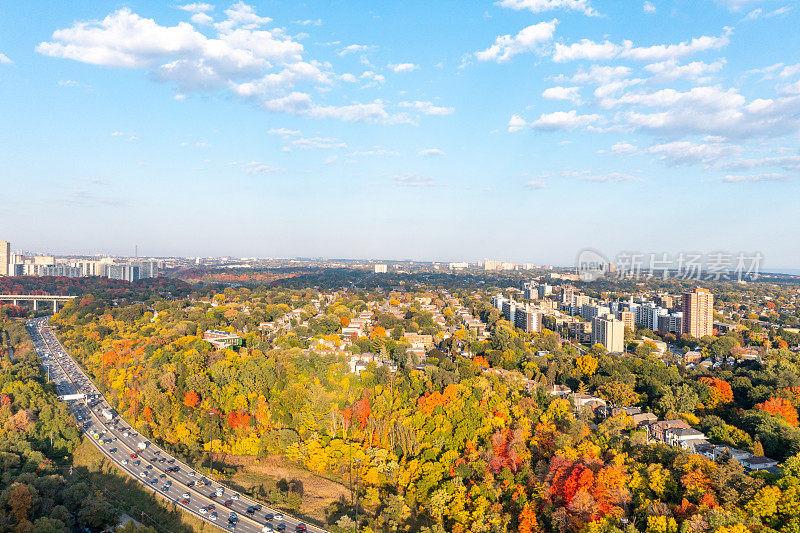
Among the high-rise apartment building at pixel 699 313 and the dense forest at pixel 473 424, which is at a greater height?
the high-rise apartment building at pixel 699 313

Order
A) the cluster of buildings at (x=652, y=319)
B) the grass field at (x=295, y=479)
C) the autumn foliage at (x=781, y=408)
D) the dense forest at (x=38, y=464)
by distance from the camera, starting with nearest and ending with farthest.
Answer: the dense forest at (x=38, y=464)
the grass field at (x=295, y=479)
the autumn foliage at (x=781, y=408)
the cluster of buildings at (x=652, y=319)

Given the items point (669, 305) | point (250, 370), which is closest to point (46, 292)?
point (250, 370)

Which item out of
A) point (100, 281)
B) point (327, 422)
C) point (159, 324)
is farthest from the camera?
point (100, 281)

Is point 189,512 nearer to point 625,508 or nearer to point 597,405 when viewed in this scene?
point 625,508

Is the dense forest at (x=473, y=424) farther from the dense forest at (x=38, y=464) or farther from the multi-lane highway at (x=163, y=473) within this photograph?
the dense forest at (x=38, y=464)

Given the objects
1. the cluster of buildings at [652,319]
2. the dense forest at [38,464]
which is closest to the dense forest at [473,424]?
the dense forest at [38,464]

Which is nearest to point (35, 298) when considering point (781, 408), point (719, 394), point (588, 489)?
point (588, 489)

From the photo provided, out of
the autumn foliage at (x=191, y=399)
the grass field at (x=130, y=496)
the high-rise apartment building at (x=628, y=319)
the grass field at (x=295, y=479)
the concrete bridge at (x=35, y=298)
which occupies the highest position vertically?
the high-rise apartment building at (x=628, y=319)
